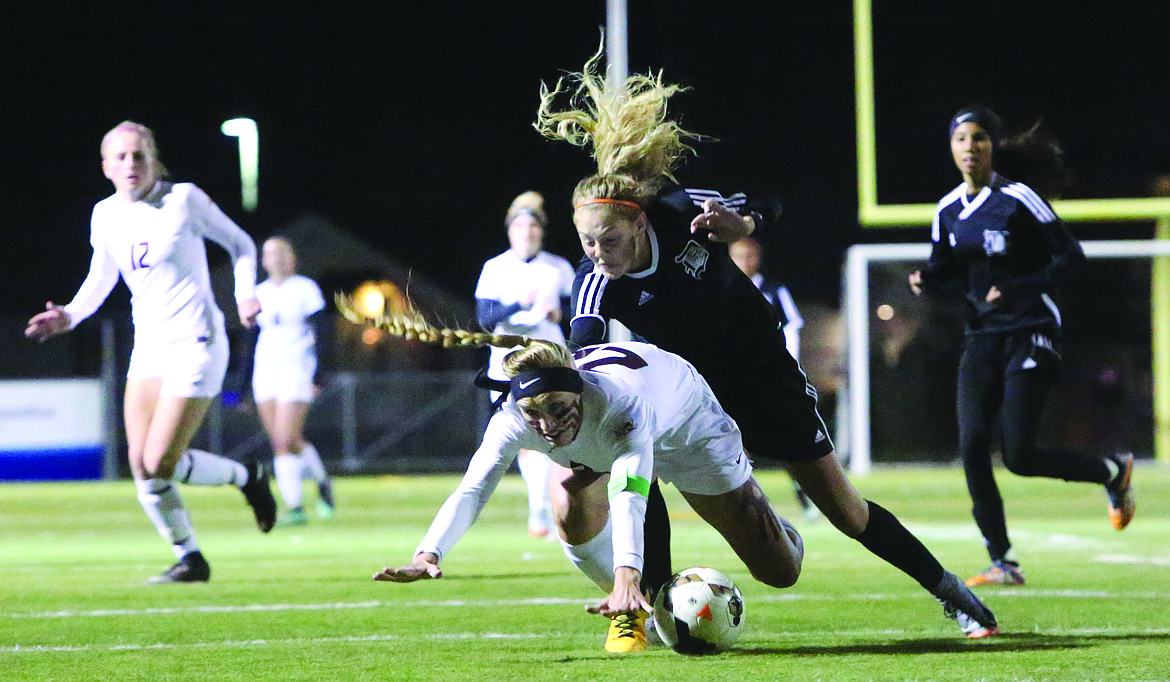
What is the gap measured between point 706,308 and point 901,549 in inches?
40.3

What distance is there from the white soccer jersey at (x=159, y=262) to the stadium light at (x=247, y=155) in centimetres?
2085

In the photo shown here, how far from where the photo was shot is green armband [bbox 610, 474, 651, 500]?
407 centimetres

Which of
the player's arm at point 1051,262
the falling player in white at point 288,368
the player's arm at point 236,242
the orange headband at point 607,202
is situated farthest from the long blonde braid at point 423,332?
the falling player in white at point 288,368

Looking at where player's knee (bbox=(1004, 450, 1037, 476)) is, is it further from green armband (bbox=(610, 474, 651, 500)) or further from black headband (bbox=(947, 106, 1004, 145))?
green armband (bbox=(610, 474, 651, 500))

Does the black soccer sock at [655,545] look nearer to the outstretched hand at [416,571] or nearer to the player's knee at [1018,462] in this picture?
the outstretched hand at [416,571]

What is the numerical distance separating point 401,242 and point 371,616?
874 inches

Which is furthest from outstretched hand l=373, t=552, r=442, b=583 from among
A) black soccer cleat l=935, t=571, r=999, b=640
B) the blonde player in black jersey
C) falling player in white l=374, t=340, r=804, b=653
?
the blonde player in black jersey

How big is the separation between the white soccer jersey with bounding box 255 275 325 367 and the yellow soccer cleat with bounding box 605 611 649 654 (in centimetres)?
666

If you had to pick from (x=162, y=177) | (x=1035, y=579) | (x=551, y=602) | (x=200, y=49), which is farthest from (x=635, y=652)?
(x=200, y=49)

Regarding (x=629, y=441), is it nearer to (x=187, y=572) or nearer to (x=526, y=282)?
(x=187, y=572)

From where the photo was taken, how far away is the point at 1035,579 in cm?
686

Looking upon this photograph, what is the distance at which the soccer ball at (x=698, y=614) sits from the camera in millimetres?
4637

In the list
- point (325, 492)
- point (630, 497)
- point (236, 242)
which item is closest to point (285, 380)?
point (325, 492)

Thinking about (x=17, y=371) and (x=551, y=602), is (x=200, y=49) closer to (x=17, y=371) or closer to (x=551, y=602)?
(x=17, y=371)
